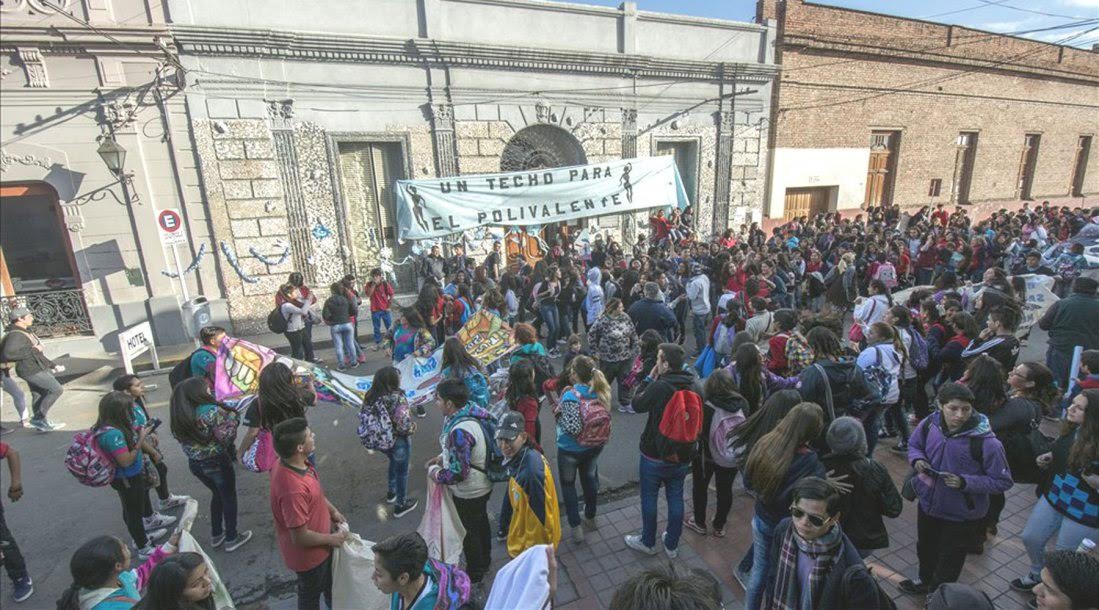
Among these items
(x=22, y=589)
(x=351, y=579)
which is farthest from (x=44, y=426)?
(x=351, y=579)

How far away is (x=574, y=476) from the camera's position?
4.07 meters

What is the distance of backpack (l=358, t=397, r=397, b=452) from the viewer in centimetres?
428

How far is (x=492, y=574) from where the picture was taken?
3.96 m

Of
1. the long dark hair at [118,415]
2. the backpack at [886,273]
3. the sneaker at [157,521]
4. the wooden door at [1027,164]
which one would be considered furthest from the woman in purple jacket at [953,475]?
the wooden door at [1027,164]

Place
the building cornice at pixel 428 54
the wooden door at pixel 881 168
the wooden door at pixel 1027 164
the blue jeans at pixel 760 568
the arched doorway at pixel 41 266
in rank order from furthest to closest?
1. the wooden door at pixel 1027 164
2. the wooden door at pixel 881 168
3. the building cornice at pixel 428 54
4. the arched doorway at pixel 41 266
5. the blue jeans at pixel 760 568

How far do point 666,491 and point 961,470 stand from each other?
6.05 ft

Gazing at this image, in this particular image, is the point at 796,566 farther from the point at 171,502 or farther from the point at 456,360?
the point at 171,502

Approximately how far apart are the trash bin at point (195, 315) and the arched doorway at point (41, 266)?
1328 millimetres

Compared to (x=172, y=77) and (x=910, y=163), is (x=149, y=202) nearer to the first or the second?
(x=172, y=77)

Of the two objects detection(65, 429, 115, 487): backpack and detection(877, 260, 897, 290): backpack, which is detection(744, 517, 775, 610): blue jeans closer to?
detection(65, 429, 115, 487): backpack

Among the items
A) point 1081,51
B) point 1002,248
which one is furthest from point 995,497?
point 1081,51

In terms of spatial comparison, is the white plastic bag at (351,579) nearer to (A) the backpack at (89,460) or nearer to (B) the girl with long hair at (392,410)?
(B) the girl with long hair at (392,410)

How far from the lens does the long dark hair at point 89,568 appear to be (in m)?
2.35

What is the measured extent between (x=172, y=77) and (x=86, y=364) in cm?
485
